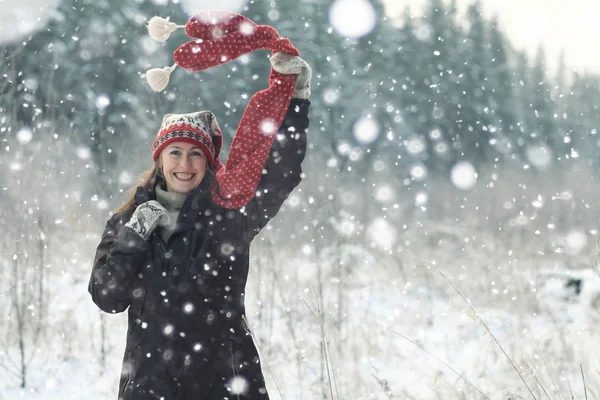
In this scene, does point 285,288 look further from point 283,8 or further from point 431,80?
point 431,80

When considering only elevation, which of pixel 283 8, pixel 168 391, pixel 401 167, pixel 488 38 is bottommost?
pixel 168 391

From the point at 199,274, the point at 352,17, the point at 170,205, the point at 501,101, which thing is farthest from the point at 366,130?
the point at 199,274

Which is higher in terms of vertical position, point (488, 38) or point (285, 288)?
point (488, 38)

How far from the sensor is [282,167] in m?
2.30

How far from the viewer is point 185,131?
2.51 metres

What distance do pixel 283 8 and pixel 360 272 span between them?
37.8ft

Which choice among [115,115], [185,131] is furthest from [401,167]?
[185,131]

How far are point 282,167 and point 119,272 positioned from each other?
0.80 m

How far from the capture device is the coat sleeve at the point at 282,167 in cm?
230

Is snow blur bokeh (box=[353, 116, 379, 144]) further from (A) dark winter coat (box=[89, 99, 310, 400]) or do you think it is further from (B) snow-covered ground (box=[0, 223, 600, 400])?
(A) dark winter coat (box=[89, 99, 310, 400])

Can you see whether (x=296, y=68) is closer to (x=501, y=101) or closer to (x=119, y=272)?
(x=119, y=272)

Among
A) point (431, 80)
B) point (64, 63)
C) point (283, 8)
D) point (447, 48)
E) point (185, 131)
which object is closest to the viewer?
point (185, 131)

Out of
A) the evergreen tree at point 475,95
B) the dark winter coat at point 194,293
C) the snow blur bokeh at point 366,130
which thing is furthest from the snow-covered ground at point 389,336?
the evergreen tree at point 475,95

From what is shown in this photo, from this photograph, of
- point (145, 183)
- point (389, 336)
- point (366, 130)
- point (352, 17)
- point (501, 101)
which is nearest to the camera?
point (145, 183)
